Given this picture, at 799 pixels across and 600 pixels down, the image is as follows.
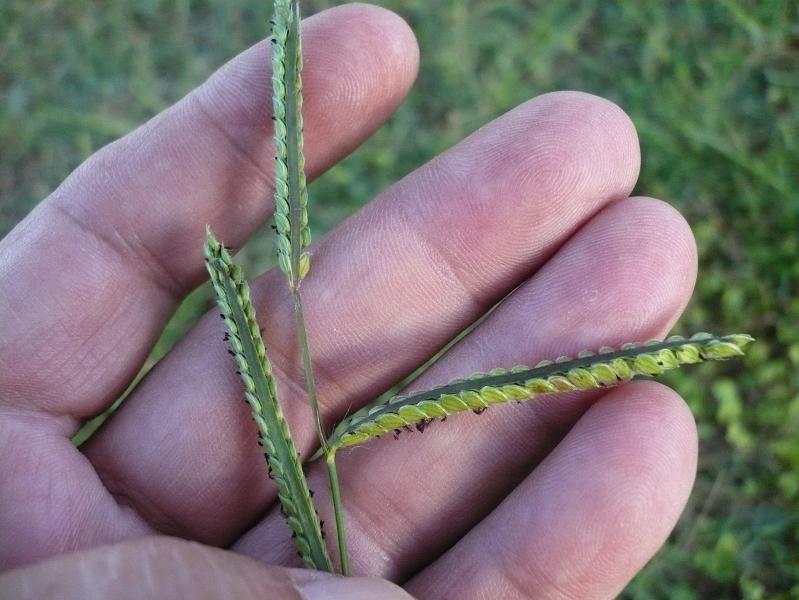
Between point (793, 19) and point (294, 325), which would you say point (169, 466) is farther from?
point (793, 19)

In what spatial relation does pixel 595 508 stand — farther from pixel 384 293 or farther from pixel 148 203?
pixel 148 203

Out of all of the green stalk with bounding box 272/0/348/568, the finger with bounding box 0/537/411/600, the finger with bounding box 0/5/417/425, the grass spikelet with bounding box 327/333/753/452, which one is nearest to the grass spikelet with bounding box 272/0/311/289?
the green stalk with bounding box 272/0/348/568

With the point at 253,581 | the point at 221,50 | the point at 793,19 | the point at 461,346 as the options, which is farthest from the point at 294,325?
the point at 793,19

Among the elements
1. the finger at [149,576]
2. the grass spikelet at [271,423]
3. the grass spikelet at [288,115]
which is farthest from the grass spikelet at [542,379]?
the grass spikelet at [288,115]

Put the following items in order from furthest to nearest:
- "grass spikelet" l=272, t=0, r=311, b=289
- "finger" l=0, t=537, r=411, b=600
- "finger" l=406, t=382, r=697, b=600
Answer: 1. "grass spikelet" l=272, t=0, r=311, b=289
2. "finger" l=406, t=382, r=697, b=600
3. "finger" l=0, t=537, r=411, b=600

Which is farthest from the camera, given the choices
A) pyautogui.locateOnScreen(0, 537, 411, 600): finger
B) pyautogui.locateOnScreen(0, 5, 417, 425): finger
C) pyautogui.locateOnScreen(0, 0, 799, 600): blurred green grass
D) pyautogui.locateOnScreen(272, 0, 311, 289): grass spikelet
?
pyautogui.locateOnScreen(0, 0, 799, 600): blurred green grass

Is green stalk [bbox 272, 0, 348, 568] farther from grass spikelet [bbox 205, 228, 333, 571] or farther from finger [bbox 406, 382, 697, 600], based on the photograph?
finger [bbox 406, 382, 697, 600]

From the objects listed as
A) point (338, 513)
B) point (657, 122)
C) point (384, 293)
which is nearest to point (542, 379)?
point (384, 293)
